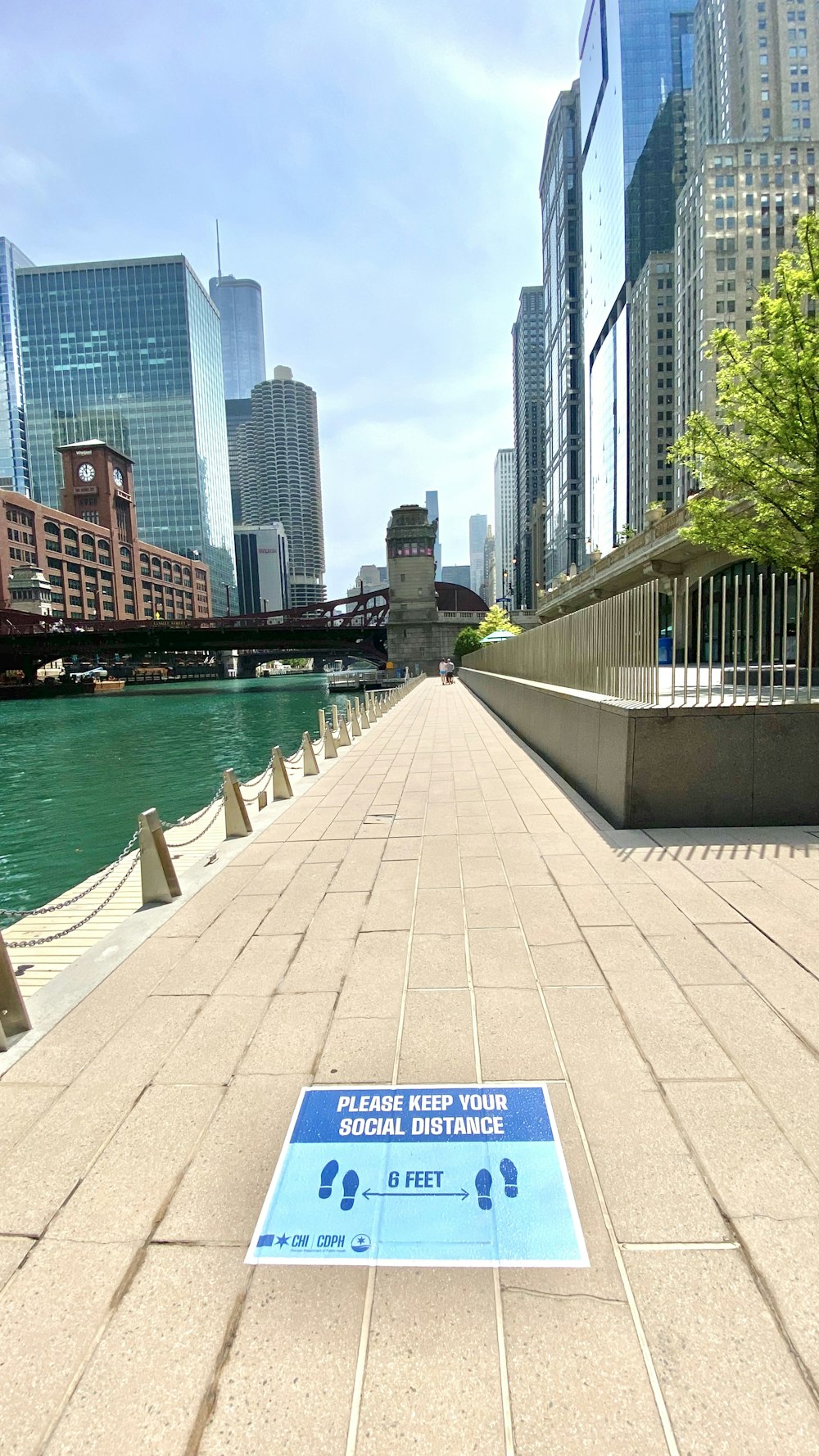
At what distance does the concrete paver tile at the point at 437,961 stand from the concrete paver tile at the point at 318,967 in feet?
1.38

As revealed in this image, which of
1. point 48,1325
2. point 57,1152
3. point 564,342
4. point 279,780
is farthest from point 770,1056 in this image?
point 564,342

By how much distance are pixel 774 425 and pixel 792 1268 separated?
16.4m

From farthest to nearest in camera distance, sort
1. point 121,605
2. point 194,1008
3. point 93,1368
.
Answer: point 121,605 < point 194,1008 < point 93,1368

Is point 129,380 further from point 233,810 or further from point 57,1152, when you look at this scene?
point 57,1152

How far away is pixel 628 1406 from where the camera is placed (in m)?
1.67

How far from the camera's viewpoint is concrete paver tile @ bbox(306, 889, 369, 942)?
181 inches

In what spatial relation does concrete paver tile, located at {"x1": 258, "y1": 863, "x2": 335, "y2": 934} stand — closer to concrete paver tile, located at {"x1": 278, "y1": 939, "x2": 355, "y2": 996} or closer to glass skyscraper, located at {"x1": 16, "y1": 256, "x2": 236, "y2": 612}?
concrete paver tile, located at {"x1": 278, "y1": 939, "x2": 355, "y2": 996}

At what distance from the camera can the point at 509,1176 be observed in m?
2.39

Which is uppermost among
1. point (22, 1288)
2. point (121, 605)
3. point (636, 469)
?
point (636, 469)

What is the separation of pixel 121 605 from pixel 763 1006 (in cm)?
14858

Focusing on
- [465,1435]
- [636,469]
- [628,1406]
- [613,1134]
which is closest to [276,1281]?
[465,1435]

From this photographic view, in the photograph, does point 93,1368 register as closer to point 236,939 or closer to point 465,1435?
point 465,1435

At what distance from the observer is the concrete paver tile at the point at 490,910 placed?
462 centimetres

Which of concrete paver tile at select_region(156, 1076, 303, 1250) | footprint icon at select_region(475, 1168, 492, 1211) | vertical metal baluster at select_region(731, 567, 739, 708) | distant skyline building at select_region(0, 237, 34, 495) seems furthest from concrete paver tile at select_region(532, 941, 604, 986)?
distant skyline building at select_region(0, 237, 34, 495)
